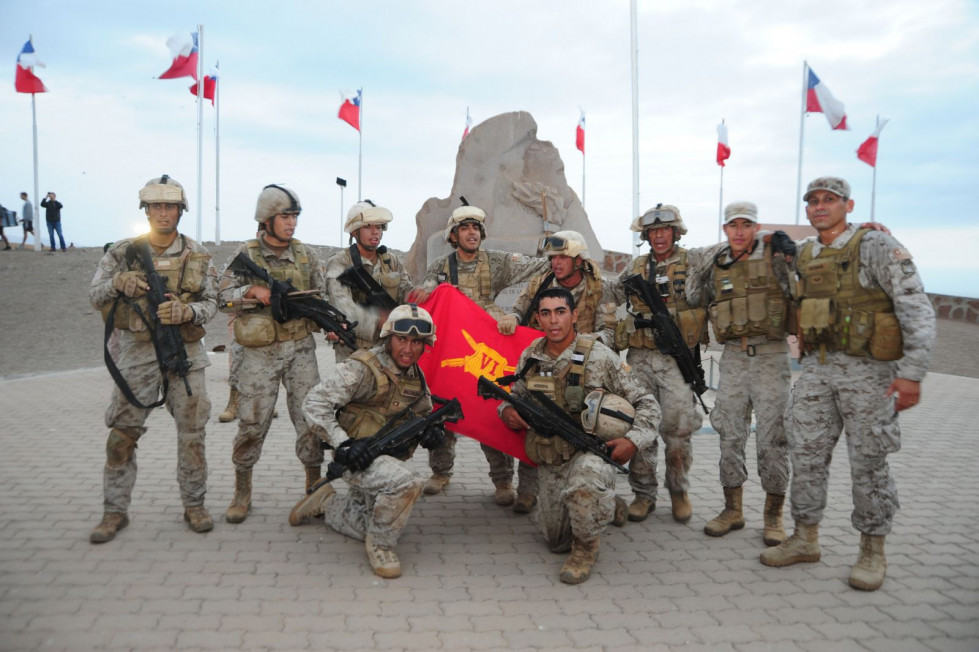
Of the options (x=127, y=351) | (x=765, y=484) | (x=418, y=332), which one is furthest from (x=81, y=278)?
(x=765, y=484)

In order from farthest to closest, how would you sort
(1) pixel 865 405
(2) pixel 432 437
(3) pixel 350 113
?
(3) pixel 350 113 < (2) pixel 432 437 < (1) pixel 865 405

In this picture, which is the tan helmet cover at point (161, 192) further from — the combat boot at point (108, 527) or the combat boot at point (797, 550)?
the combat boot at point (797, 550)

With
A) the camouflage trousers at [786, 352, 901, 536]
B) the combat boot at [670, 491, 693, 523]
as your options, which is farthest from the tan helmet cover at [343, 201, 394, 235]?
the camouflage trousers at [786, 352, 901, 536]

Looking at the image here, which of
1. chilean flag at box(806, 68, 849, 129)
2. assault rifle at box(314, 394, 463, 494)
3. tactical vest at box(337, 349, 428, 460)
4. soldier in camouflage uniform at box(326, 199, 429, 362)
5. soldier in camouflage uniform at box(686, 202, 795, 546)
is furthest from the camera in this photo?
chilean flag at box(806, 68, 849, 129)

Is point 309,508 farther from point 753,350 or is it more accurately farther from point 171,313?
point 753,350

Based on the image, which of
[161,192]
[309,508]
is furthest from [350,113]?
[309,508]

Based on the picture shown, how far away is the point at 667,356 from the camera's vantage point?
512 cm

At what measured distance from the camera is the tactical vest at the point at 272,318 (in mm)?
5066

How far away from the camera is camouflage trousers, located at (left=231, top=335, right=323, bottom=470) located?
5102mm

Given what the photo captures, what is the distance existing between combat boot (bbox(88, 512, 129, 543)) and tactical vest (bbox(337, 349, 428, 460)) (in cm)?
167

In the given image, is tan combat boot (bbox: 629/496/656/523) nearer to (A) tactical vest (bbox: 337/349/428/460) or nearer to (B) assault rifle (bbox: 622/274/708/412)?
(B) assault rifle (bbox: 622/274/708/412)

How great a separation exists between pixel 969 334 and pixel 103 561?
65.0 ft

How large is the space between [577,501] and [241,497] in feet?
8.36

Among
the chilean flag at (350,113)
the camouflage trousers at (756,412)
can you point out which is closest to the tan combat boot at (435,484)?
the camouflage trousers at (756,412)
